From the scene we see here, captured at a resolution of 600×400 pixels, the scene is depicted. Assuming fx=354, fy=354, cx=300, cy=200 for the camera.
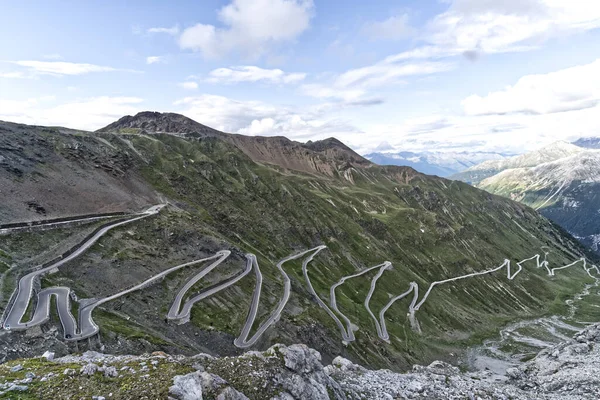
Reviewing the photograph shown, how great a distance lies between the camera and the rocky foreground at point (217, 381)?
26.8 metres

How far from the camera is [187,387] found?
27969 mm

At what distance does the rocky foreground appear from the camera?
26.8 m

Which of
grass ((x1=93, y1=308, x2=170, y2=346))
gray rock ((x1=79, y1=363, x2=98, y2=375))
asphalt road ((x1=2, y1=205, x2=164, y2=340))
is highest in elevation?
gray rock ((x1=79, y1=363, x2=98, y2=375))

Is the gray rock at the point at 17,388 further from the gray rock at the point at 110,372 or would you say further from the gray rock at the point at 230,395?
the gray rock at the point at 230,395

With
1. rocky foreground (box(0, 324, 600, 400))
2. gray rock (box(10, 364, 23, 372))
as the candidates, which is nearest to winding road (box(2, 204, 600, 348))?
rocky foreground (box(0, 324, 600, 400))

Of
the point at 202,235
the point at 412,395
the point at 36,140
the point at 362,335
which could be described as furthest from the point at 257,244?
the point at 412,395

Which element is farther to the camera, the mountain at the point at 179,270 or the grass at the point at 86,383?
the mountain at the point at 179,270

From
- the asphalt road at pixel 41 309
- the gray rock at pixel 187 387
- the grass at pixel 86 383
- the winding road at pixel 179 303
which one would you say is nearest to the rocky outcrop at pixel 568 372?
the winding road at pixel 179 303

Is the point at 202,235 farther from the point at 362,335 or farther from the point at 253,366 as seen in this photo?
the point at 253,366

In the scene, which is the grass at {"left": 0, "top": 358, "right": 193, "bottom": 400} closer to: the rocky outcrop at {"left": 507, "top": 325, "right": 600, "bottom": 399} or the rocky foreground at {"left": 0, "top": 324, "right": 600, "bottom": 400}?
the rocky foreground at {"left": 0, "top": 324, "right": 600, "bottom": 400}

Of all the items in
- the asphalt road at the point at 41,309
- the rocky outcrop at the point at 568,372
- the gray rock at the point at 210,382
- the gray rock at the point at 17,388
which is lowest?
the rocky outcrop at the point at 568,372

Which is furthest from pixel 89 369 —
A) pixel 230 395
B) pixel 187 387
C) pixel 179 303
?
pixel 179 303

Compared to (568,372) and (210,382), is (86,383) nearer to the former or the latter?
(210,382)

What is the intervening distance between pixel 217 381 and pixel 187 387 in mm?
3152
